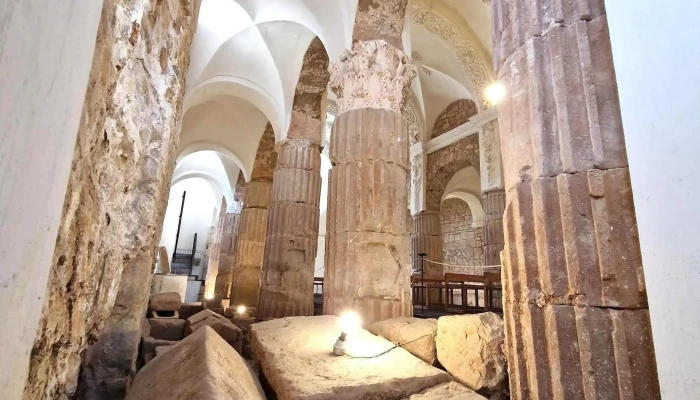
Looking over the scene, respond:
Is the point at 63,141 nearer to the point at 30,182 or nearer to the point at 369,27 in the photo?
the point at 30,182

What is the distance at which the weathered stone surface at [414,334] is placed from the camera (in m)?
2.97

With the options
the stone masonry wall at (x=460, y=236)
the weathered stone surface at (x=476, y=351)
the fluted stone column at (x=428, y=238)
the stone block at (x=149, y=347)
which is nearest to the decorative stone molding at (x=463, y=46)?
the fluted stone column at (x=428, y=238)

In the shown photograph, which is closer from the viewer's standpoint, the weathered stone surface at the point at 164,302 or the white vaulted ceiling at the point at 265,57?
the weathered stone surface at the point at 164,302

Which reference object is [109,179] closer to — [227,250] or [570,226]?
[570,226]

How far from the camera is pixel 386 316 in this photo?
4.05 metres

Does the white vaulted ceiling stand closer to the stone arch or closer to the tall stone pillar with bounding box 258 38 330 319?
the tall stone pillar with bounding box 258 38 330 319

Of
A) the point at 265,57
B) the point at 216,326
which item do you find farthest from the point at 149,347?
the point at 265,57

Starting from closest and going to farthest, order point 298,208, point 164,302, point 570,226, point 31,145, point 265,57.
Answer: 1. point 31,145
2. point 570,226
3. point 164,302
4. point 298,208
5. point 265,57

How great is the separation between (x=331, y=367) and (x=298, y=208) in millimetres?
4993

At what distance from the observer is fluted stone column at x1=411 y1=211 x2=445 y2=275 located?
11.1 meters

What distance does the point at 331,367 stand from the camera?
2471mm

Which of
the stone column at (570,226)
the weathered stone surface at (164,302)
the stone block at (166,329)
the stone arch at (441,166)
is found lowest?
the stone block at (166,329)

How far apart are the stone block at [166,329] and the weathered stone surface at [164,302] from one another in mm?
898

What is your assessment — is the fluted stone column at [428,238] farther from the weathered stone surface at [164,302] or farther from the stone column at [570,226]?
the stone column at [570,226]
